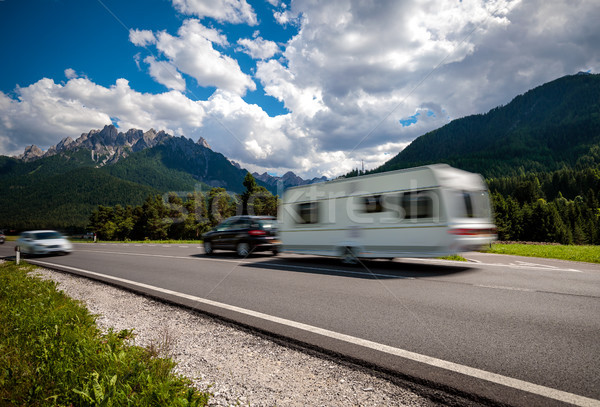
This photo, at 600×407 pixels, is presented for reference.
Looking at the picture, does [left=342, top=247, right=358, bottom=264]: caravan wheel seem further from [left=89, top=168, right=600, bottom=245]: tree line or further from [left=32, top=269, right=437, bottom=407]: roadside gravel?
[left=89, top=168, right=600, bottom=245]: tree line

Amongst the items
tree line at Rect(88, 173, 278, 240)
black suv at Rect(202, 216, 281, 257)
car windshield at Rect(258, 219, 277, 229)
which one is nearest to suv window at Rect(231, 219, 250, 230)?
black suv at Rect(202, 216, 281, 257)

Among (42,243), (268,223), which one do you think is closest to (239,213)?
(42,243)

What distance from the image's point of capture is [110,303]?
5.70 meters

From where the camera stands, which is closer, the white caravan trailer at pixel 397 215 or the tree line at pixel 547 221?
the white caravan trailer at pixel 397 215

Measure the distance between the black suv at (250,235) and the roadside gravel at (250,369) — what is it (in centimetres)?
824

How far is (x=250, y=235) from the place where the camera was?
1312 cm

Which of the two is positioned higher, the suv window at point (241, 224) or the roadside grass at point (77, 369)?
the suv window at point (241, 224)

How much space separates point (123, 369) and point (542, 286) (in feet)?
24.1

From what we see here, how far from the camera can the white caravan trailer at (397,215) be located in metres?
8.05

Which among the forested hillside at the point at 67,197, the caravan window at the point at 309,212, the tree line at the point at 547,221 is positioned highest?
the forested hillside at the point at 67,197

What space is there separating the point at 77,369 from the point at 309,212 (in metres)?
8.76

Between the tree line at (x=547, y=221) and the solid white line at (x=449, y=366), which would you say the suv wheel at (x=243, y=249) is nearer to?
the solid white line at (x=449, y=366)

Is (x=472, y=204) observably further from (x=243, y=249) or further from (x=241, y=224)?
(x=241, y=224)

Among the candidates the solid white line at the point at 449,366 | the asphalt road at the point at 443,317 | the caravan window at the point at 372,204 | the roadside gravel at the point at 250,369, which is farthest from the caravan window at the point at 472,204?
the roadside gravel at the point at 250,369
